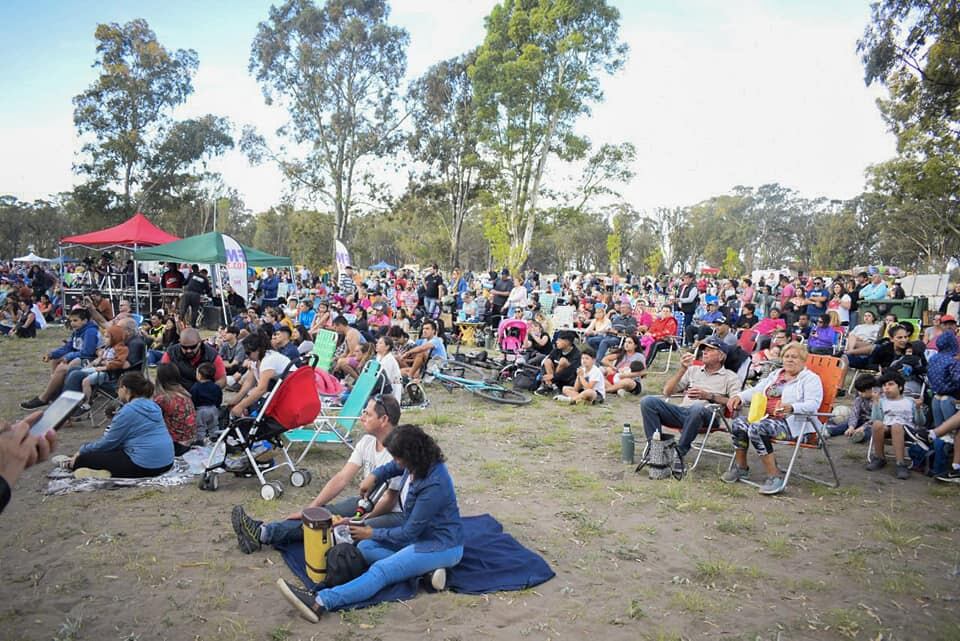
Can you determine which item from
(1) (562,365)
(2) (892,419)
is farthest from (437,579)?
(1) (562,365)

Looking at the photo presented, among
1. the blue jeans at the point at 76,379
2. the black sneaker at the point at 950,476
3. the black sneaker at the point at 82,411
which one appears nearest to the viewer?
the black sneaker at the point at 950,476

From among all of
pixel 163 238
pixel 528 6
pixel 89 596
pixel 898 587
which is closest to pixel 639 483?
pixel 898 587

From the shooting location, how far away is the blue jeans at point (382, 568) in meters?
3.22

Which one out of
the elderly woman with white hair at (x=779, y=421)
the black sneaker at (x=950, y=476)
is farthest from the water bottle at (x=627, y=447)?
the black sneaker at (x=950, y=476)

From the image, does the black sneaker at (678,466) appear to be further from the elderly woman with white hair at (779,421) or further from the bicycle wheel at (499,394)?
the bicycle wheel at (499,394)

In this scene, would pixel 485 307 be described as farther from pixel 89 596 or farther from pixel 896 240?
pixel 896 240

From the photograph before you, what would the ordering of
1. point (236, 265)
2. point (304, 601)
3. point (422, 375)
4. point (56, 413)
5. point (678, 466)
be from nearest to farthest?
1. point (56, 413)
2. point (304, 601)
3. point (678, 466)
4. point (422, 375)
5. point (236, 265)

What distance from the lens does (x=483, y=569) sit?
145 inches

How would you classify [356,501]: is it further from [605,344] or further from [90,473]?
[605,344]

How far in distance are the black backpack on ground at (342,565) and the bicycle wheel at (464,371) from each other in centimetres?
624

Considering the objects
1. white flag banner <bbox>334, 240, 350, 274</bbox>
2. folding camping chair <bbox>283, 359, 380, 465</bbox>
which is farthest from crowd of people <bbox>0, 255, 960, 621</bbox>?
white flag banner <bbox>334, 240, 350, 274</bbox>

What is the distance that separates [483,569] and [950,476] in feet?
15.2

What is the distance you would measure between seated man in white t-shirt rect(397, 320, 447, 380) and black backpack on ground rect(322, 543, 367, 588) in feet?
17.9

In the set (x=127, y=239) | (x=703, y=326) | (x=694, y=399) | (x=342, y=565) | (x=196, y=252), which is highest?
(x=127, y=239)
